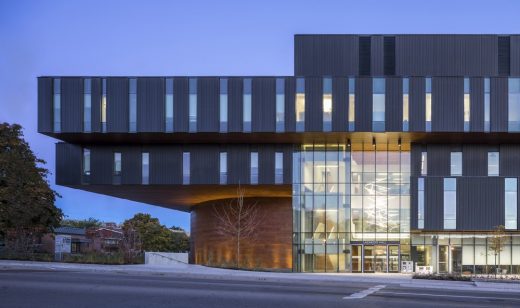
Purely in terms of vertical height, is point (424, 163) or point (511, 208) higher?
point (424, 163)

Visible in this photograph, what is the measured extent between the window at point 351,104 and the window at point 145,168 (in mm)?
15151

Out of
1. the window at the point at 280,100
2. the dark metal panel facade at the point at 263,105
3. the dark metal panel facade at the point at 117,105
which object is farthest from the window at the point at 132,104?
the window at the point at 280,100

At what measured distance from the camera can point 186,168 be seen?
45281 mm

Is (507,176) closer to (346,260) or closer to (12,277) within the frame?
(346,260)

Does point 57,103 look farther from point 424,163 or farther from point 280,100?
point 424,163

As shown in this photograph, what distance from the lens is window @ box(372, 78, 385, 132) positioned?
42.3 metres

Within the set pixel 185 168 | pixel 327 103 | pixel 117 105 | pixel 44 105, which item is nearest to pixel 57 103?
pixel 44 105

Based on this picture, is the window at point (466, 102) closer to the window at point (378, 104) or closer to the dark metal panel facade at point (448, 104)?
the dark metal panel facade at point (448, 104)

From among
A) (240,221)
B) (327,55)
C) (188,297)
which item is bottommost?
(188,297)

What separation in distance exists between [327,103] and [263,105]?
447cm

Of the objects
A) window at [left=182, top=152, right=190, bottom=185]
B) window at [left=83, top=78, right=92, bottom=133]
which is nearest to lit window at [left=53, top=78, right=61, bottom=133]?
window at [left=83, top=78, right=92, bottom=133]

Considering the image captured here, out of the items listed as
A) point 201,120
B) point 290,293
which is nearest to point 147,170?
point 201,120

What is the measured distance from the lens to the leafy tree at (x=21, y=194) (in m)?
45.3

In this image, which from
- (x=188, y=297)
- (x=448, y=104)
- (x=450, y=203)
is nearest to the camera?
(x=188, y=297)
